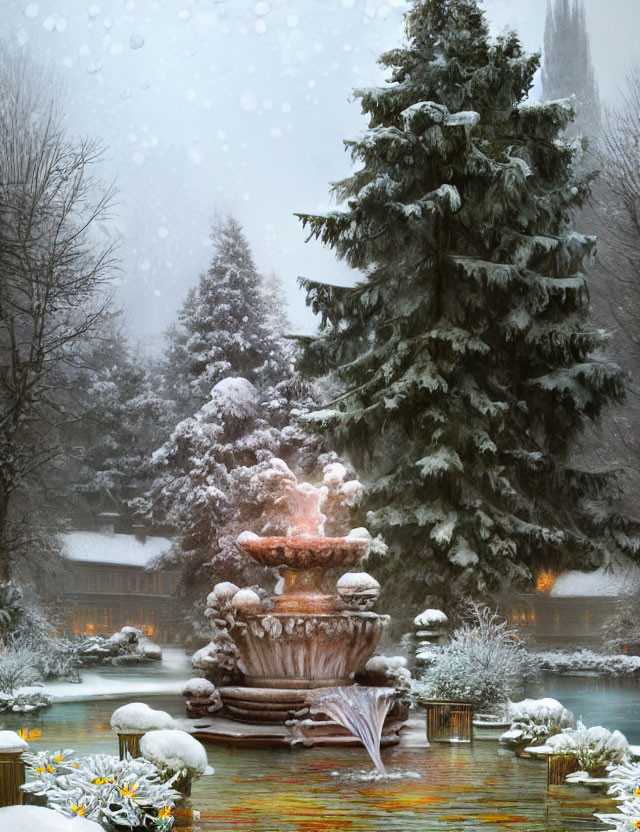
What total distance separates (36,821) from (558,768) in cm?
310

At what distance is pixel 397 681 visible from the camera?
8484 mm

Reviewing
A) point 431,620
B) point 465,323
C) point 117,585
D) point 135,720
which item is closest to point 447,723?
point 135,720

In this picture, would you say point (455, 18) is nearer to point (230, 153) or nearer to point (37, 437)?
point (230, 153)

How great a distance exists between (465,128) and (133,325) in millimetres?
7363

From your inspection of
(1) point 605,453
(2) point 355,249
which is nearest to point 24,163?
(2) point 355,249

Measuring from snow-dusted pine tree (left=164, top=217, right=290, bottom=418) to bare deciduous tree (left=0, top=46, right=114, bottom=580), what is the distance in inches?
82.0

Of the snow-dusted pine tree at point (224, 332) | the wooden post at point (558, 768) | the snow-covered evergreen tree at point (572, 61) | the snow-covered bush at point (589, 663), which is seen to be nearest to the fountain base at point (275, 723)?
the wooden post at point (558, 768)

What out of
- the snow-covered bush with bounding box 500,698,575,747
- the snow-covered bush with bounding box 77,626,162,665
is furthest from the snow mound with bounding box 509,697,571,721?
the snow-covered bush with bounding box 77,626,162,665

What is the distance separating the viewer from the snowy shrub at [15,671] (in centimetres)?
981

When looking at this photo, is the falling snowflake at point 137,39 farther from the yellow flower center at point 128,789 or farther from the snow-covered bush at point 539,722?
the yellow flower center at point 128,789

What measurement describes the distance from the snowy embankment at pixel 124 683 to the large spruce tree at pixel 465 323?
2991mm

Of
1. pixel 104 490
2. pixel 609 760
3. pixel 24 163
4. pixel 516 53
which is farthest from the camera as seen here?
pixel 104 490

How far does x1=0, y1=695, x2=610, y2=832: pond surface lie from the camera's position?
4676mm

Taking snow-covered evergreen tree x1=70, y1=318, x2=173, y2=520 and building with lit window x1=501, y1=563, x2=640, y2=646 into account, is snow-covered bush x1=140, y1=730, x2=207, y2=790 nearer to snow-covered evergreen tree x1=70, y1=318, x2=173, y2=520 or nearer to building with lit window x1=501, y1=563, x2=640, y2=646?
building with lit window x1=501, y1=563, x2=640, y2=646
